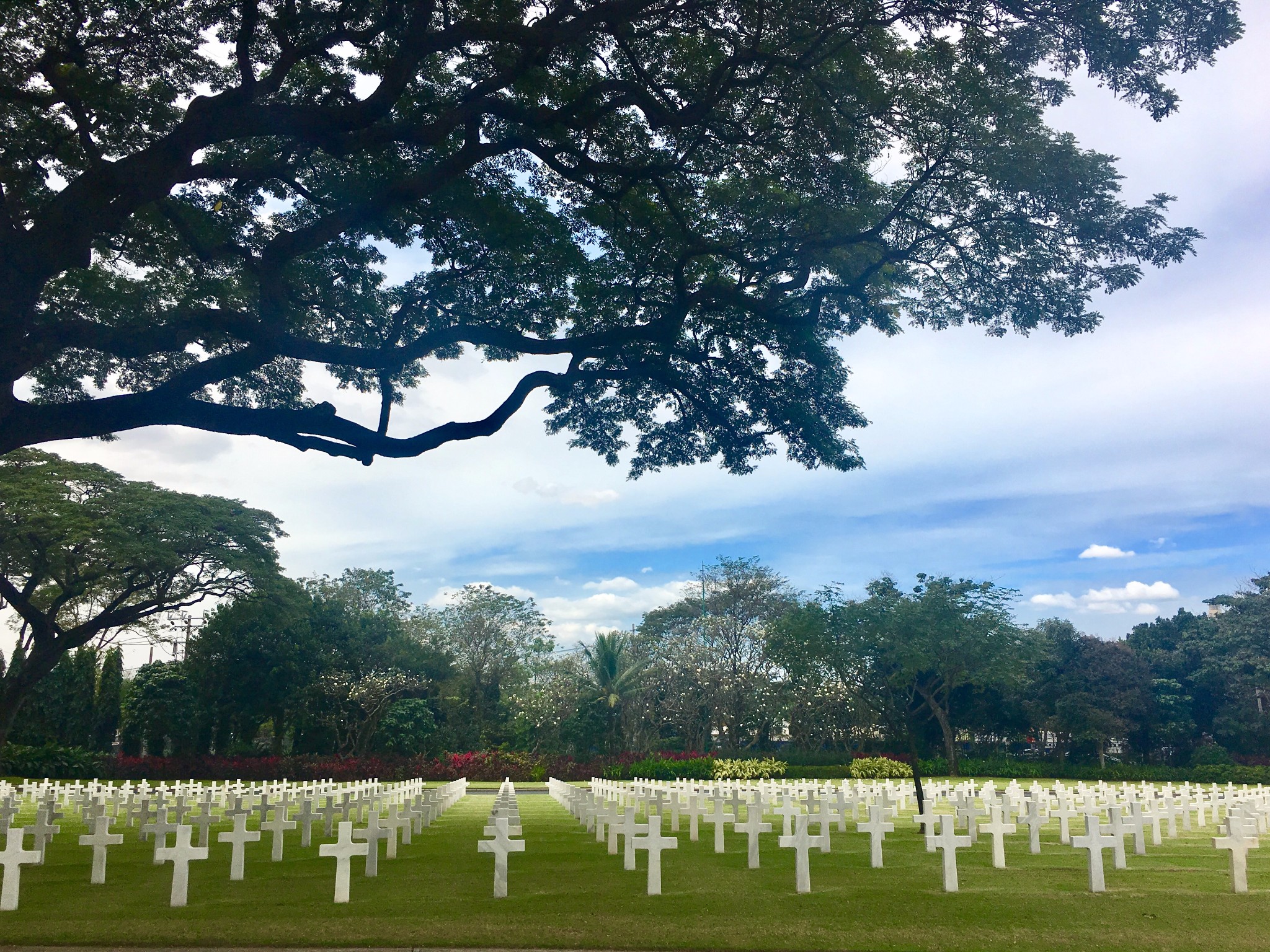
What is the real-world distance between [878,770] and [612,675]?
12469mm

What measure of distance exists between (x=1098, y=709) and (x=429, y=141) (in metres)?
37.1

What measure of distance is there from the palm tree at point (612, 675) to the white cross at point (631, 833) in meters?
30.0

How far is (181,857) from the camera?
23.6ft

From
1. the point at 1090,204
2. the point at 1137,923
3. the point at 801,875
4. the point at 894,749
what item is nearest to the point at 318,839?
the point at 801,875

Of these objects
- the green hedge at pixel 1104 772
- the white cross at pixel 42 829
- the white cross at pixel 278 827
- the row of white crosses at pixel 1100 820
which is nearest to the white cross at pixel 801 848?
the row of white crosses at pixel 1100 820

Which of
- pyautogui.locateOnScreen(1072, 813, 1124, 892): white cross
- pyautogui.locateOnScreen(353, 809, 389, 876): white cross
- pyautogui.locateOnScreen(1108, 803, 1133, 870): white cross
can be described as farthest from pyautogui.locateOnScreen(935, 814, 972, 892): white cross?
pyautogui.locateOnScreen(353, 809, 389, 876): white cross

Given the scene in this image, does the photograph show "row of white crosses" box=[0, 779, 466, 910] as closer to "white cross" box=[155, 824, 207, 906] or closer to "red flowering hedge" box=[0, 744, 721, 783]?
"white cross" box=[155, 824, 207, 906]

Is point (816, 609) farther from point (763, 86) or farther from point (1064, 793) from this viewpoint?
point (763, 86)

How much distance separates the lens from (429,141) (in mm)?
8859

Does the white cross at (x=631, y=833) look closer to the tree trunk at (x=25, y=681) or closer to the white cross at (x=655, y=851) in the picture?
the white cross at (x=655, y=851)

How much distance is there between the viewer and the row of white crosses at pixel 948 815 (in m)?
7.79

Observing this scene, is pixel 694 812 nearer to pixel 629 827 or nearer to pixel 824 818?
pixel 824 818

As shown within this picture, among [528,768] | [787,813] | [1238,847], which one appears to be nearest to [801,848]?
[787,813]

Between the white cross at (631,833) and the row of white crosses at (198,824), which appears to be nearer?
the row of white crosses at (198,824)
